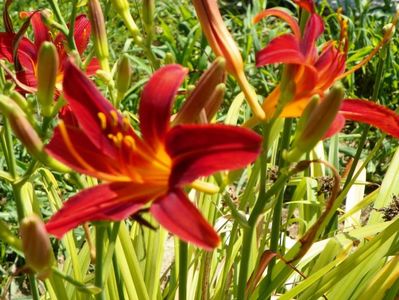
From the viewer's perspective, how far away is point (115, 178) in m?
0.90

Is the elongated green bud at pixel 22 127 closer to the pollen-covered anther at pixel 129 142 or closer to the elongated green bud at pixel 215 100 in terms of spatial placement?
the pollen-covered anther at pixel 129 142

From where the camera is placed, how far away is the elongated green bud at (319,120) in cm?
87

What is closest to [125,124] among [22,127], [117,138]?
[117,138]

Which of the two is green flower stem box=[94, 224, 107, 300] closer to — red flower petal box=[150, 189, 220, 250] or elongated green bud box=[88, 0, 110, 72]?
red flower petal box=[150, 189, 220, 250]

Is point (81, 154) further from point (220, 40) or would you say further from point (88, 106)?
point (220, 40)

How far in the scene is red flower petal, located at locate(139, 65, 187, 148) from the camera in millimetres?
896

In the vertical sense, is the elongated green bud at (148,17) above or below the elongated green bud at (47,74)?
above

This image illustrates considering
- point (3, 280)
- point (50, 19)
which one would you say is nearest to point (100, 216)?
point (50, 19)

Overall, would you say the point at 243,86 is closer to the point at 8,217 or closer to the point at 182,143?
the point at 182,143

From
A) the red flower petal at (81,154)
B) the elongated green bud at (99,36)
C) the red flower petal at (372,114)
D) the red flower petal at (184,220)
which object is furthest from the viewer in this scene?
the elongated green bud at (99,36)

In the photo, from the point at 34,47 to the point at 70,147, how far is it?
17.8 inches

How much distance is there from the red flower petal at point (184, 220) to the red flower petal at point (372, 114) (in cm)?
31

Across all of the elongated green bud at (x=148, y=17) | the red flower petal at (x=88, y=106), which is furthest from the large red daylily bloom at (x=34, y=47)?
the red flower petal at (x=88, y=106)

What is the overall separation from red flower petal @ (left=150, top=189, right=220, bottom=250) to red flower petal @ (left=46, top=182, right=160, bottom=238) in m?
0.04
